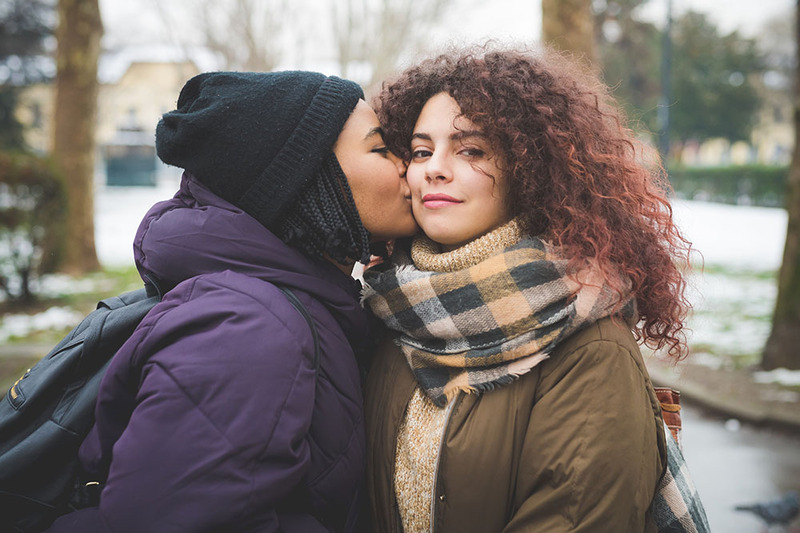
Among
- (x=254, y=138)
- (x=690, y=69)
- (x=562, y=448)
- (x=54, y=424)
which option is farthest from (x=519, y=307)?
(x=690, y=69)

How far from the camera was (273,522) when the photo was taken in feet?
5.01

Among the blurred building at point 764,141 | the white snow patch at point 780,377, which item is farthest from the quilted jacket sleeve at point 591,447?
the blurred building at point 764,141

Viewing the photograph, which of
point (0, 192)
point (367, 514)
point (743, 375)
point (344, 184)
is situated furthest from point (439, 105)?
point (0, 192)

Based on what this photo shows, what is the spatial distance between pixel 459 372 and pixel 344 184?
66 centimetres

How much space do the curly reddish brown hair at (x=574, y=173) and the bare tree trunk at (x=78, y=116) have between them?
9.79 meters

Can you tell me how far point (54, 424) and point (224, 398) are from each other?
53cm

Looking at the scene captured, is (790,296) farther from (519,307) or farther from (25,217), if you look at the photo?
(25,217)

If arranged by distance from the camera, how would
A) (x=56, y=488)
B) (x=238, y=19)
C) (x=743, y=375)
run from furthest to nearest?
(x=238, y=19) → (x=743, y=375) → (x=56, y=488)

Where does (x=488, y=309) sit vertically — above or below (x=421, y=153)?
below

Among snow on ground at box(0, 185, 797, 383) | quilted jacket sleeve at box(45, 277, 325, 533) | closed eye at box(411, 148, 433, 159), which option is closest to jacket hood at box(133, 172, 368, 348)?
quilted jacket sleeve at box(45, 277, 325, 533)

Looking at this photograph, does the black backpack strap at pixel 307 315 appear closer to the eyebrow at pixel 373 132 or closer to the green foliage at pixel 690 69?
the eyebrow at pixel 373 132

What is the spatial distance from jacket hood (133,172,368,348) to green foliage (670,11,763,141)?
31.2m

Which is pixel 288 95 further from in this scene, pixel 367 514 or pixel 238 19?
pixel 238 19

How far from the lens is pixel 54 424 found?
1.66 metres
